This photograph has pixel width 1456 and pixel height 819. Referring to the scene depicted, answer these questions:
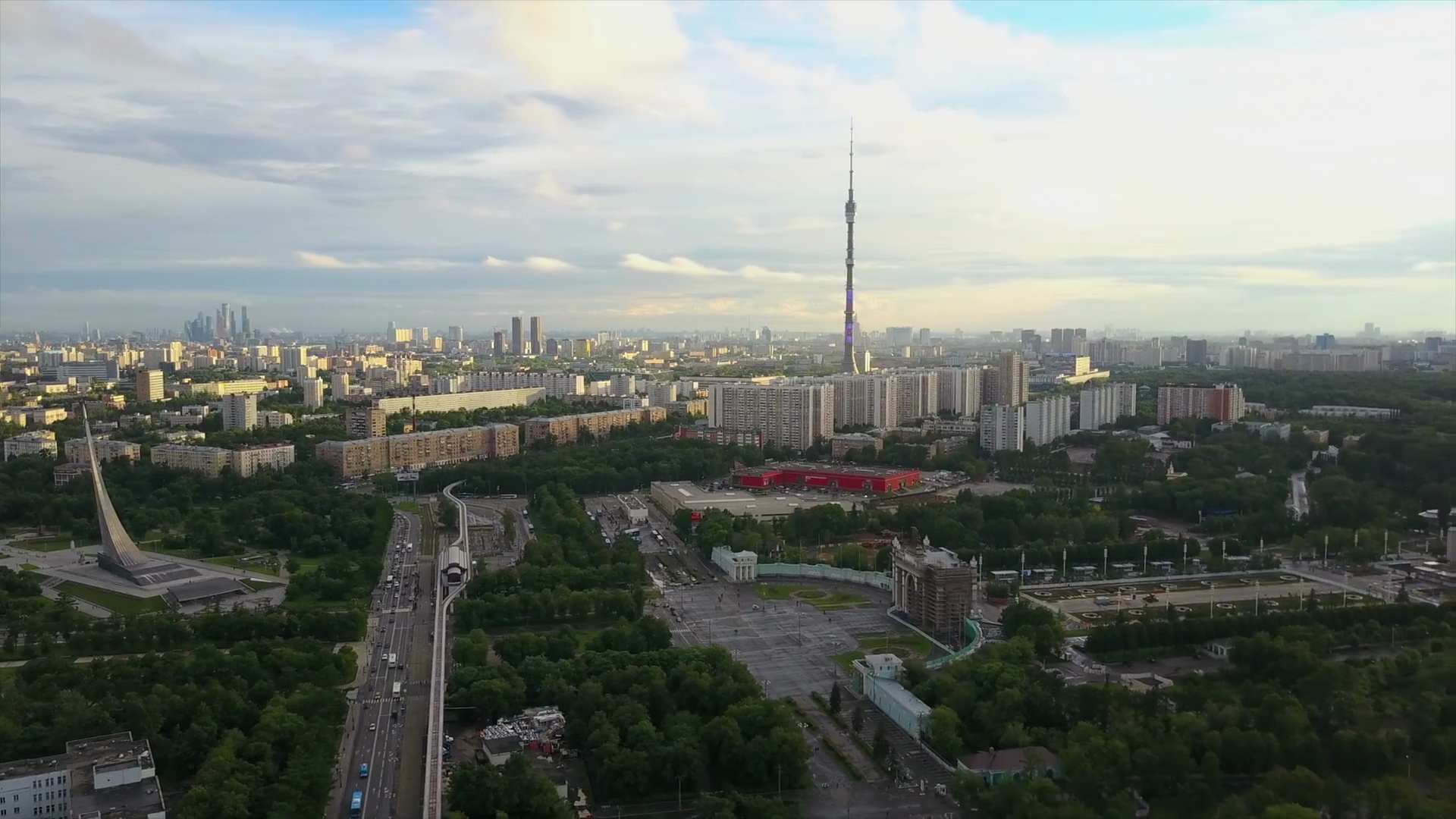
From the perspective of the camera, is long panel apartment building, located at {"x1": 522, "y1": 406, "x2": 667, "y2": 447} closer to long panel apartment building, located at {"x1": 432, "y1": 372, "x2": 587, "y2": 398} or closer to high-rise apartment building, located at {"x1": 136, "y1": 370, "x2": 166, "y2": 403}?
long panel apartment building, located at {"x1": 432, "y1": 372, "x2": 587, "y2": 398}

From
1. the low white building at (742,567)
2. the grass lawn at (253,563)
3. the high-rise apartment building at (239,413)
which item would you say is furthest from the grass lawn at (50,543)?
the high-rise apartment building at (239,413)

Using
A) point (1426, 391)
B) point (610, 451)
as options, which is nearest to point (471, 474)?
point (610, 451)

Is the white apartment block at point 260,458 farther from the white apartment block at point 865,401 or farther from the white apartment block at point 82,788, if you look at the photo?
the white apartment block at point 865,401

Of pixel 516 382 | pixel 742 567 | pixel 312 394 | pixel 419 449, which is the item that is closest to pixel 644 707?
pixel 742 567

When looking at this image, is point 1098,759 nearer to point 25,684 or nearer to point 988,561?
point 988,561

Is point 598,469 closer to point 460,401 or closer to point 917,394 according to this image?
point 460,401

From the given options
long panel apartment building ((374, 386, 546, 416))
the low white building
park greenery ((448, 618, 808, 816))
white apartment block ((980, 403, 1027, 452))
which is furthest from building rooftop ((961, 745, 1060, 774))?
long panel apartment building ((374, 386, 546, 416))
